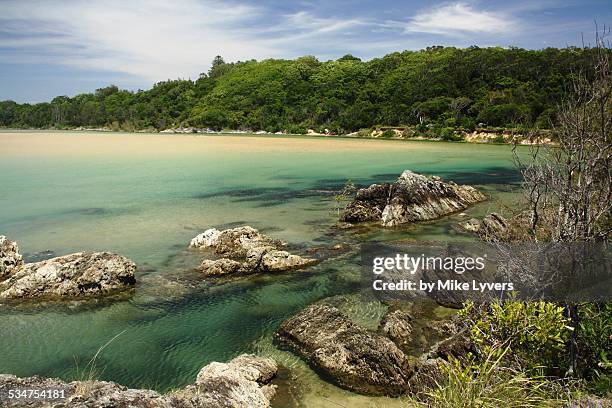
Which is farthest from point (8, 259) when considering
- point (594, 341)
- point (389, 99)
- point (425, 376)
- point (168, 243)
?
point (389, 99)

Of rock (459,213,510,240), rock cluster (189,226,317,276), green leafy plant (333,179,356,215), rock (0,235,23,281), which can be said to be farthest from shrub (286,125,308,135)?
rock (0,235,23,281)

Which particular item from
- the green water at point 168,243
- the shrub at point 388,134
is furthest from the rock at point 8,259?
the shrub at point 388,134

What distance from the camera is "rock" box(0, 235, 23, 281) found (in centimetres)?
1559

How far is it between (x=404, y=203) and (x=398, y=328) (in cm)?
1444

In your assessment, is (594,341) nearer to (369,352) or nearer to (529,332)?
(529,332)

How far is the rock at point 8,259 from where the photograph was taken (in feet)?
51.2

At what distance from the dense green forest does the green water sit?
53811 millimetres

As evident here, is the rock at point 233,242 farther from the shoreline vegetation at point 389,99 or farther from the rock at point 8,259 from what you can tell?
the shoreline vegetation at point 389,99

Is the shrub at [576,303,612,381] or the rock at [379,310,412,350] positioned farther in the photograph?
the rock at [379,310,412,350]

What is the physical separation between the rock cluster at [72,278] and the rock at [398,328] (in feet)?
28.4

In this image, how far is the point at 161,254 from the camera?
18.3m

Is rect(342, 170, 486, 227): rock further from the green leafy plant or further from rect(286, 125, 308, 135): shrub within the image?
rect(286, 125, 308, 135): shrub

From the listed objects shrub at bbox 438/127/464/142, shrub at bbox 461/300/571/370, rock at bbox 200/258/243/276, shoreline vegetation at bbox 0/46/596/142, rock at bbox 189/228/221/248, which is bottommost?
rock at bbox 200/258/243/276

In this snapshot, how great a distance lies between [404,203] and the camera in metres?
24.7
